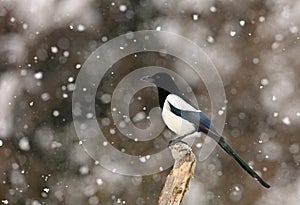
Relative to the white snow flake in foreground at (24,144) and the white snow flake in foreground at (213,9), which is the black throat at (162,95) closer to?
the white snow flake in foreground at (213,9)

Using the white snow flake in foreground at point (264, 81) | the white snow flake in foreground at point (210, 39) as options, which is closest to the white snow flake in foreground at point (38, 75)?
the white snow flake in foreground at point (210, 39)

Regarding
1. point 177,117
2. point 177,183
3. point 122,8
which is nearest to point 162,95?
point 177,117

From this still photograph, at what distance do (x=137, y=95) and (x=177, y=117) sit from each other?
1.41 m

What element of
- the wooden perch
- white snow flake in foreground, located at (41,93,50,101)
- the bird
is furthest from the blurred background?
the wooden perch

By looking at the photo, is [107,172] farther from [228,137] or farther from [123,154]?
[228,137]

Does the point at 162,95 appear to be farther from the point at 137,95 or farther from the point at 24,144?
the point at 24,144

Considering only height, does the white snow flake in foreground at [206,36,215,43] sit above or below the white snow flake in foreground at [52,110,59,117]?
above

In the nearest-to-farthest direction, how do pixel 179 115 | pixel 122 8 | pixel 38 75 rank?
1. pixel 179 115
2. pixel 122 8
3. pixel 38 75

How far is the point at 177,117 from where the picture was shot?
1940mm

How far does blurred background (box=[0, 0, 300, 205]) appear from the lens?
3256 millimetres

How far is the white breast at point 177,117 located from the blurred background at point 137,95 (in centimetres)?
133

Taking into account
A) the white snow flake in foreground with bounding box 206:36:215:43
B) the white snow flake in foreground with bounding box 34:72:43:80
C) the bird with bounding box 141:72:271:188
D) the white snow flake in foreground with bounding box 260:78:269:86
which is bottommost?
the white snow flake in foreground with bounding box 260:78:269:86

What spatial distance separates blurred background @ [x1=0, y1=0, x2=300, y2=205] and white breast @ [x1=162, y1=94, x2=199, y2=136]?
1332 millimetres

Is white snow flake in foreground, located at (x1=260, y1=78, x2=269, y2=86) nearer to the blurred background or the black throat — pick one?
the blurred background
